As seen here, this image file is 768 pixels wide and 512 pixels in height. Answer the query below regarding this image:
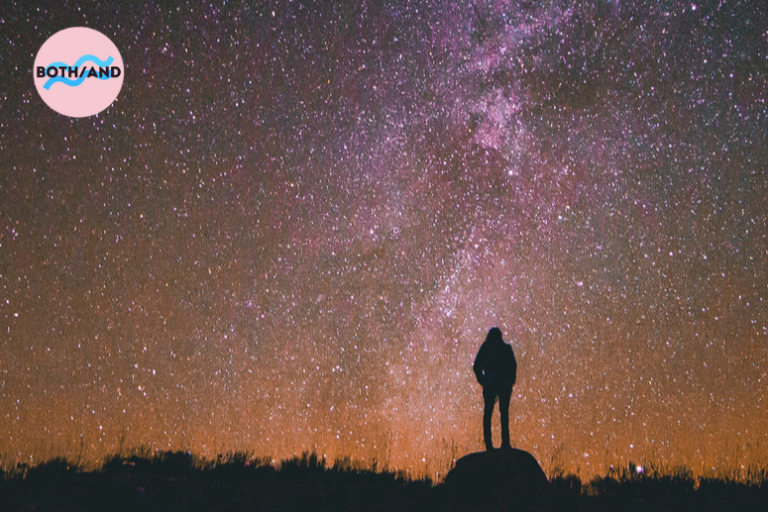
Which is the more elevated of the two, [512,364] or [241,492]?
[512,364]

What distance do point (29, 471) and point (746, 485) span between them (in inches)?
256

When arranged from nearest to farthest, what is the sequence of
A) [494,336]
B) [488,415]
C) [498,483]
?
[498,483], [494,336], [488,415]

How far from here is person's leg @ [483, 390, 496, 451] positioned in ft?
15.5

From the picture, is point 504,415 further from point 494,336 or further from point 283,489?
point 283,489

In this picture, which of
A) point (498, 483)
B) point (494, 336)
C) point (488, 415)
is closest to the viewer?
point (498, 483)

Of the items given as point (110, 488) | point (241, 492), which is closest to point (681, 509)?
point (241, 492)

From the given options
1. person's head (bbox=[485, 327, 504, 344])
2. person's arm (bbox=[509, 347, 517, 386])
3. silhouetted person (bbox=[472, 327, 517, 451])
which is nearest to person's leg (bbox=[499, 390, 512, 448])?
silhouetted person (bbox=[472, 327, 517, 451])

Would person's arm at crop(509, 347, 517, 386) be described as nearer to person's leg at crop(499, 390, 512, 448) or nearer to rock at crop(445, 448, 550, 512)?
person's leg at crop(499, 390, 512, 448)

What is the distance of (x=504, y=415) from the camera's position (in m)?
4.73

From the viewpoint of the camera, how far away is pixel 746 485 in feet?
18.2

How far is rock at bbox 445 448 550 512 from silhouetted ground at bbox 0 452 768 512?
74 mm

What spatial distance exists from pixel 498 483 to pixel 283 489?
1.77 metres

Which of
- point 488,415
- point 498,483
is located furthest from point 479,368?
point 498,483

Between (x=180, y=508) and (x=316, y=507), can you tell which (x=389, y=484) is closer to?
(x=316, y=507)
